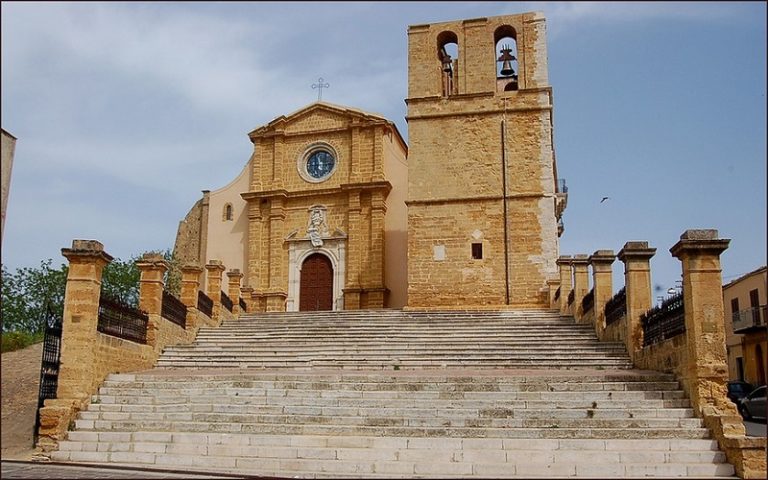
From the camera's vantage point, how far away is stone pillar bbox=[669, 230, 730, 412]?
30.0ft

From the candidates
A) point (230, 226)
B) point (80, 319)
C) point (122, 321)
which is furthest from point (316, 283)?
point (80, 319)

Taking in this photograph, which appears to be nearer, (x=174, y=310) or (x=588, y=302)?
(x=174, y=310)

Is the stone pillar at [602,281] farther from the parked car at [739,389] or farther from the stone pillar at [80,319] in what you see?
the stone pillar at [80,319]

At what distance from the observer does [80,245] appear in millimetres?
11367

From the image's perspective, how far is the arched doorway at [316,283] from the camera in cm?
2544

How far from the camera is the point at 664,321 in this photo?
35.8 feet

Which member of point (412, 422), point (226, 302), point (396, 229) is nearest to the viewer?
point (412, 422)

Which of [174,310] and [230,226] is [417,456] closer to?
[174,310]

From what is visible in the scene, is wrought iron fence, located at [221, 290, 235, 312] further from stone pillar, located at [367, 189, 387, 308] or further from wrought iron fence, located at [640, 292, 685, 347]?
wrought iron fence, located at [640, 292, 685, 347]

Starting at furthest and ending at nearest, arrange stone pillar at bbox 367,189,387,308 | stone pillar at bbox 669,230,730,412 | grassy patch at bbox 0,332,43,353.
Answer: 1. stone pillar at bbox 367,189,387,308
2. grassy patch at bbox 0,332,43,353
3. stone pillar at bbox 669,230,730,412

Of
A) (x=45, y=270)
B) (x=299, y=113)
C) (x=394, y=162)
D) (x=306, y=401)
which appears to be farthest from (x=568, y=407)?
(x=45, y=270)

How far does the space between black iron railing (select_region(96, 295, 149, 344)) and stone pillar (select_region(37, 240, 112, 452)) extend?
1.46ft

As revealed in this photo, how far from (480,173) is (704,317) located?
13261 mm

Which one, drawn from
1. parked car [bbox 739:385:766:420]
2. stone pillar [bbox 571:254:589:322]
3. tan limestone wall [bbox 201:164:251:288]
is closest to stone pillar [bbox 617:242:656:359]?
stone pillar [bbox 571:254:589:322]
